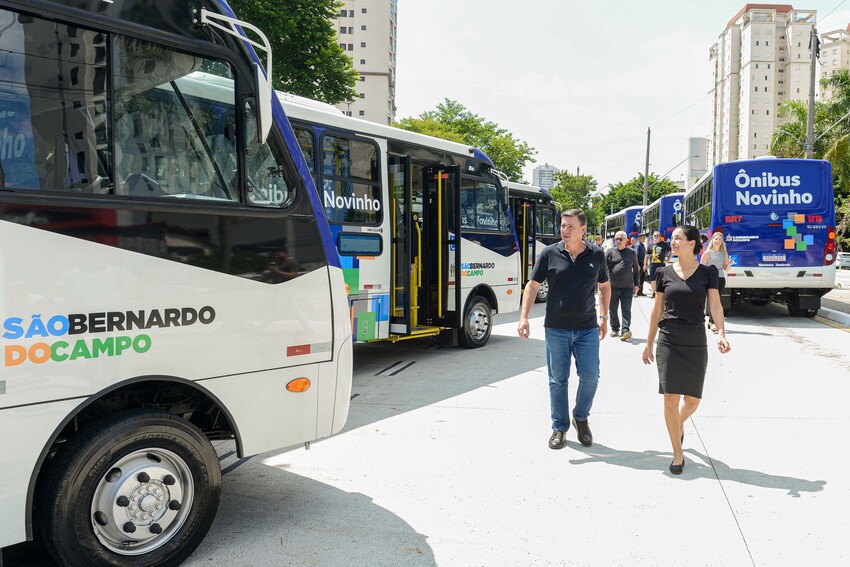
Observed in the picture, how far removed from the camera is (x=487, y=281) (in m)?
11.0

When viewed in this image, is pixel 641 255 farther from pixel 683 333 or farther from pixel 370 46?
pixel 370 46

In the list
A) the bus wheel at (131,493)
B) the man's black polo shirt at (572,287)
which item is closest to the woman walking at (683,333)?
the man's black polo shirt at (572,287)

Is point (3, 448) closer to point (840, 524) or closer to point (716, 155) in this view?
point (840, 524)

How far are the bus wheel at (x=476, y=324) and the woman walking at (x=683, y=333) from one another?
17.9ft

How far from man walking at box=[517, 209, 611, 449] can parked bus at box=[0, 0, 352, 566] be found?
2192 millimetres

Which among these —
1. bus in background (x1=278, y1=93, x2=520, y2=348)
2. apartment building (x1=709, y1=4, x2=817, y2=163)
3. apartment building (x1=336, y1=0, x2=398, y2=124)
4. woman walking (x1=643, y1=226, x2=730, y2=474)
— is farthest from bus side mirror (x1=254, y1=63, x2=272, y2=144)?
apartment building (x1=709, y1=4, x2=817, y2=163)

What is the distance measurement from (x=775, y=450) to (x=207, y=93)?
4.89m

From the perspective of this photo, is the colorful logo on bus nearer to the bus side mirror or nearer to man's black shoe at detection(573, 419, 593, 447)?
the bus side mirror

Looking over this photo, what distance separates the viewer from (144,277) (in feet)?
11.0

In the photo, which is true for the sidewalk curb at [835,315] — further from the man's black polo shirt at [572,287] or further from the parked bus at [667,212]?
the parked bus at [667,212]

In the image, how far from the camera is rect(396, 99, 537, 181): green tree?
48.2 meters

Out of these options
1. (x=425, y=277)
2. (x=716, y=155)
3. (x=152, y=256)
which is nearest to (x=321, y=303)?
(x=152, y=256)

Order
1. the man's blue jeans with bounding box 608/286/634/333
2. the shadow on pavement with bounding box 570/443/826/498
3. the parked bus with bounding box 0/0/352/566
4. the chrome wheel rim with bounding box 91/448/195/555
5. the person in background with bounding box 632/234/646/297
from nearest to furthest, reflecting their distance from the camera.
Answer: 1. the parked bus with bounding box 0/0/352/566
2. the chrome wheel rim with bounding box 91/448/195/555
3. the shadow on pavement with bounding box 570/443/826/498
4. the man's blue jeans with bounding box 608/286/634/333
5. the person in background with bounding box 632/234/646/297

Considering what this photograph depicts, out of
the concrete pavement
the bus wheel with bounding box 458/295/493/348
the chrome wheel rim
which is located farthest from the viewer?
the bus wheel with bounding box 458/295/493/348
